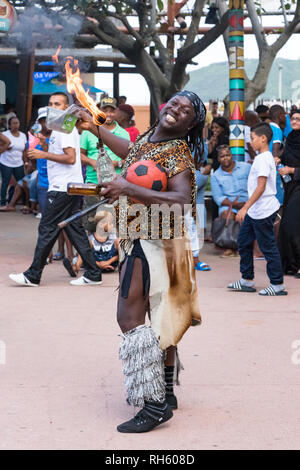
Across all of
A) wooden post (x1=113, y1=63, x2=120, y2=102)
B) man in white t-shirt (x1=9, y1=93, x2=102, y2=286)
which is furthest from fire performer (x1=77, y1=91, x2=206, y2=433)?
wooden post (x1=113, y1=63, x2=120, y2=102)

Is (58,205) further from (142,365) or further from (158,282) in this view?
(142,365)

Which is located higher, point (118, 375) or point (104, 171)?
point (104, 171)

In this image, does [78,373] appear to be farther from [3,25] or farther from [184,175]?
[3,25]

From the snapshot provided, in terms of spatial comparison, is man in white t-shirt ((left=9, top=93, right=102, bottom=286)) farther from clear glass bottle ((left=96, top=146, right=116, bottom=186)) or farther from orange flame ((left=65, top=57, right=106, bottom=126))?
clear glass bottle ((left=96, top=146, right=116, bottom=186))

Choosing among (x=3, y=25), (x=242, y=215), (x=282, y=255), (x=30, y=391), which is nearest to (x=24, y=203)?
(x=3, y=25)

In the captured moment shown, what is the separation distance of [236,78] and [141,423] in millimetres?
7802

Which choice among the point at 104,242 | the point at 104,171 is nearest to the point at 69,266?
the point at 104,242

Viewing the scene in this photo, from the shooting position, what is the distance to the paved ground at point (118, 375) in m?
4.18

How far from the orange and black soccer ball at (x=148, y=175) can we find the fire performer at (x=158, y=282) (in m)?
0.05

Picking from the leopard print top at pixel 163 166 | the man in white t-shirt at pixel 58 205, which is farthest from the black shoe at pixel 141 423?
the man in white t-shirt at pixel 58 205

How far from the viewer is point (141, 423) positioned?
4262 mm

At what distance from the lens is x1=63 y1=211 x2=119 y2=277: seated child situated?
9.44 m

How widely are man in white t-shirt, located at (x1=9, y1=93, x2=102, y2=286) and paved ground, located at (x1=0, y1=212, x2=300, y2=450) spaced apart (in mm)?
274

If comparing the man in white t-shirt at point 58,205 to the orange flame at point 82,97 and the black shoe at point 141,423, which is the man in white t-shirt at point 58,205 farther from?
the black shoe at point 141,423
